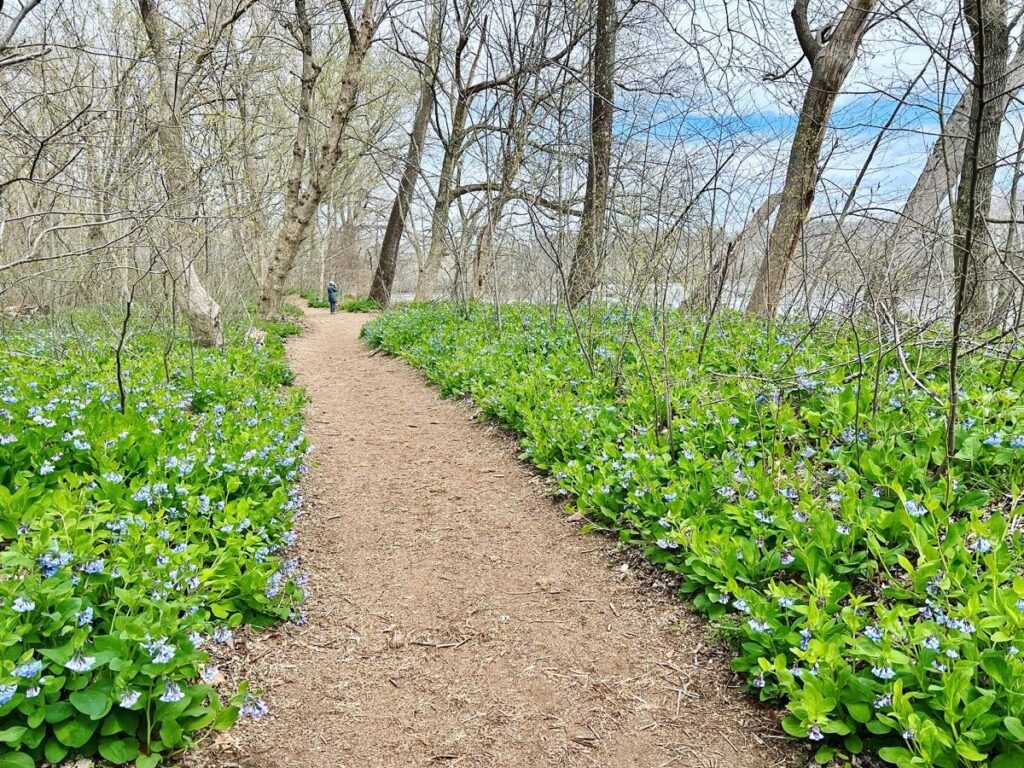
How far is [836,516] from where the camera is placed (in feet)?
8.12

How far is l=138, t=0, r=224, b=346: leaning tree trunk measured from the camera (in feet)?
19.2

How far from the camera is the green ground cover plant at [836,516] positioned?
1.62 meters

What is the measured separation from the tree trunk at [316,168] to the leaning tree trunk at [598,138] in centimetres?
384

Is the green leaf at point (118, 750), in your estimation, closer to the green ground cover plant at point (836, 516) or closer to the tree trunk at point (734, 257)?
the green ground cover plant at point (836, 516)

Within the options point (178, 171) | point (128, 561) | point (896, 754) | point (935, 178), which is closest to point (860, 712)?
point (896, 754)

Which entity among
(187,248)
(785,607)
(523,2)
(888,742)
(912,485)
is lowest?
(888,742)

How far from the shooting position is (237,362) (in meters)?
6.07

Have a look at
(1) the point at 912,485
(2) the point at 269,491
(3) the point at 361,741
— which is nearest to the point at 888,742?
(1) the point at 912,485

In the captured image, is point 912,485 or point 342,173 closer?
point 912,485

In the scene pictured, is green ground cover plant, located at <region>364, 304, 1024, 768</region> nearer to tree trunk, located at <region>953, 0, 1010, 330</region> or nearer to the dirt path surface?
the dirt path surface

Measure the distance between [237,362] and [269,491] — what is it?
3.35 m

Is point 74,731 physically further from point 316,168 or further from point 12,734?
point 316,168

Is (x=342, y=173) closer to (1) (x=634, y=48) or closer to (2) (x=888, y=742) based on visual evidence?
(1) (x=634, y=48)

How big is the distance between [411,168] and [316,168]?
2.01 metres
